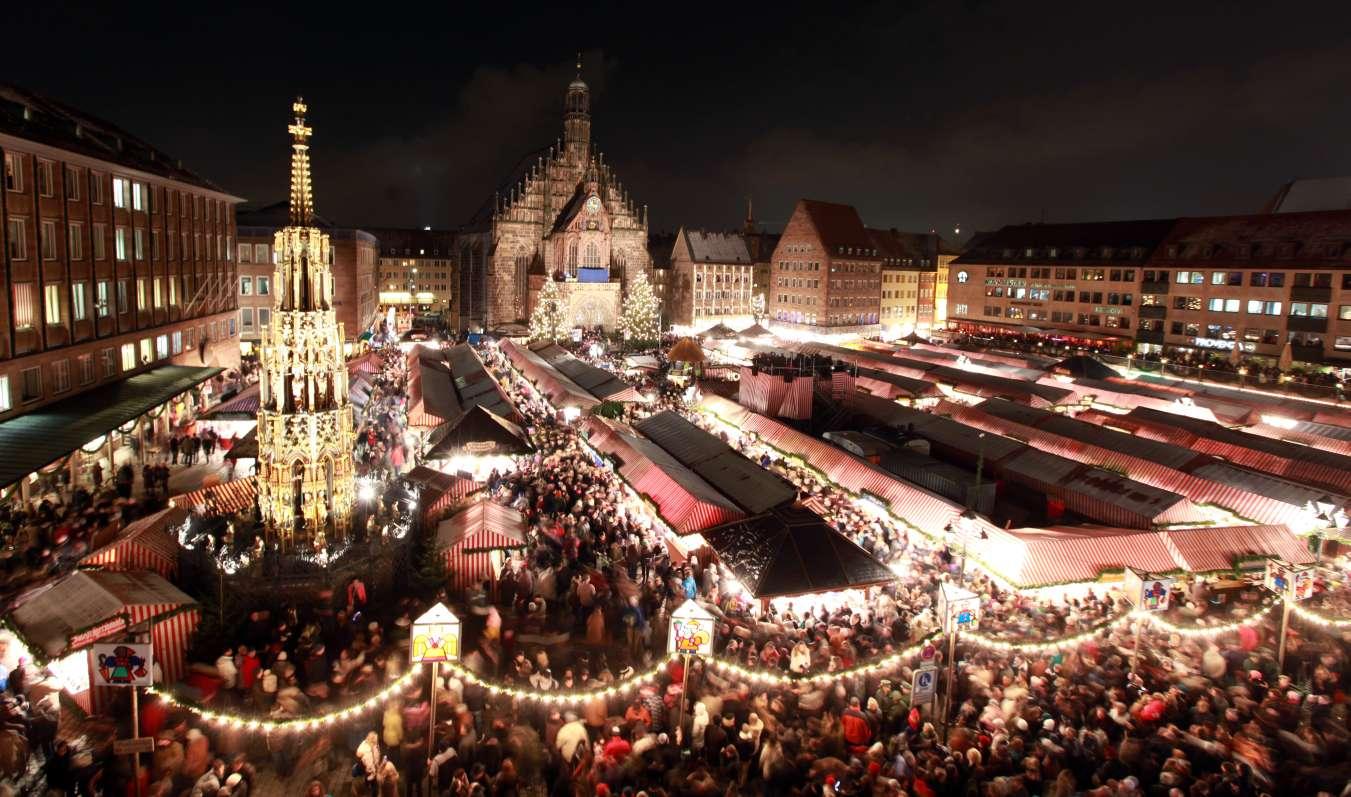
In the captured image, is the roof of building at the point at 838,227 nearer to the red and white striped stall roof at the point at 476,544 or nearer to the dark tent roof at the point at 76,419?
the dark tent roof at the point at 76,419

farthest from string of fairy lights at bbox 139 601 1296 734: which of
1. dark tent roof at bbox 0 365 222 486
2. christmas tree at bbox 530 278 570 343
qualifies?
christmas tree at bbox 530 278 570 343

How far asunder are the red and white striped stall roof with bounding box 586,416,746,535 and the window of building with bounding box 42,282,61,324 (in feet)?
54.0

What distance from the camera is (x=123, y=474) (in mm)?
23578

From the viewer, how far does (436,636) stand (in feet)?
37.1

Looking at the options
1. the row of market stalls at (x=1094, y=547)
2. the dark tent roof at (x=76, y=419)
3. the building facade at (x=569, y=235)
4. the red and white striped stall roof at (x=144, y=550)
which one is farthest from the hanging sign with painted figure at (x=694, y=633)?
the building facade at (x=569, y=235)

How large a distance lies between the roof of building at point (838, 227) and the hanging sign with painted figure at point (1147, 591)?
2621 inches

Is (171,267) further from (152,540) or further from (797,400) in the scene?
(797,400)

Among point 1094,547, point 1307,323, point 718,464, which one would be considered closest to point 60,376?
point 718,464

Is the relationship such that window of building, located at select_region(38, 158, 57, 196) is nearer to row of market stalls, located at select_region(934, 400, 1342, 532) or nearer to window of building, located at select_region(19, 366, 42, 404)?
window of building, located at select_region(19, 366, 42, 404)

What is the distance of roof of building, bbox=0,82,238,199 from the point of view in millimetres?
22875

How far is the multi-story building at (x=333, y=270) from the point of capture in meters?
51.8

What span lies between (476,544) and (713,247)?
244 ft

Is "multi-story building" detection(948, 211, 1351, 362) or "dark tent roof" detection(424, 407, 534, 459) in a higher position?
"multi-story building" detection(948, 211, 1351, 362)

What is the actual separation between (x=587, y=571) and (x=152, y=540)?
27.4 ft
